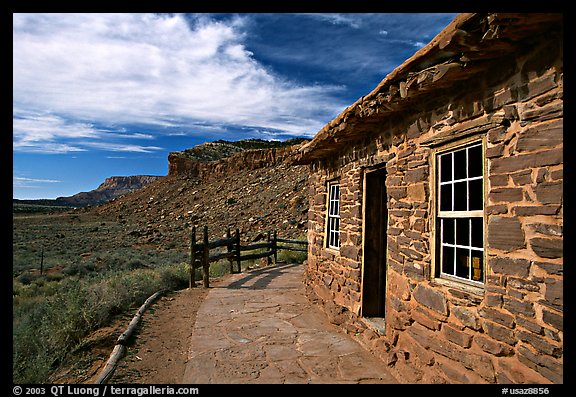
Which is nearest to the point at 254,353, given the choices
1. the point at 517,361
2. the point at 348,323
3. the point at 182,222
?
the point at 348,323

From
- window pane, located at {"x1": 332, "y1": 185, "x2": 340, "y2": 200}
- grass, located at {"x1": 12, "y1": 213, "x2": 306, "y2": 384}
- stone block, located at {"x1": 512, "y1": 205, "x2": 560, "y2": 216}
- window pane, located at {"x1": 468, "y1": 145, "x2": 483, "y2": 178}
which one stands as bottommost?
grass, located at {"x1": 12, "y1": 213, "x2": 306, "y2": 384}

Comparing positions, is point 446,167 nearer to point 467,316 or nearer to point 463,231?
point 463,231

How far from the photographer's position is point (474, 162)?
12.6 feet

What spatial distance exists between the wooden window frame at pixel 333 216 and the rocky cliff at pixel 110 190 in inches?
4511

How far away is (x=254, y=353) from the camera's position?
5133 mm

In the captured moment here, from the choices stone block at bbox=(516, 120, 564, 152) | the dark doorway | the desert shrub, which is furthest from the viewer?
the dark doorway

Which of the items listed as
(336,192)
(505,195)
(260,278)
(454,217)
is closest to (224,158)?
(260,278)

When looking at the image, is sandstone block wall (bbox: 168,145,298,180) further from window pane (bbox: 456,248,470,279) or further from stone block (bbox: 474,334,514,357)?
stone block (bbox: 474,334,514,357)

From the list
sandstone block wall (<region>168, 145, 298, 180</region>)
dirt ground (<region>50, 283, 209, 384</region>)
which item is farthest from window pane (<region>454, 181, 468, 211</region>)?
sandstone block wall (<region>168, 145, 298, 180</region>)

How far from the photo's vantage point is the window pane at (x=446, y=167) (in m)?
4.07

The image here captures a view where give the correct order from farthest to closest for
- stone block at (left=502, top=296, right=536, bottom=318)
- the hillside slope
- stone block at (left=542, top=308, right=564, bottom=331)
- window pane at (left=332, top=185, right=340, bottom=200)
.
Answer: the hillside slope < window pane at (left=332, top=185, right=340, bottom=200) < stone block at (left=502, top=296, right=536, bottom=318) < stone block at (left=542, top=308, right=564, bottom=331)

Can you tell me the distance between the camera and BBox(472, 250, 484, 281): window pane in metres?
3.78
